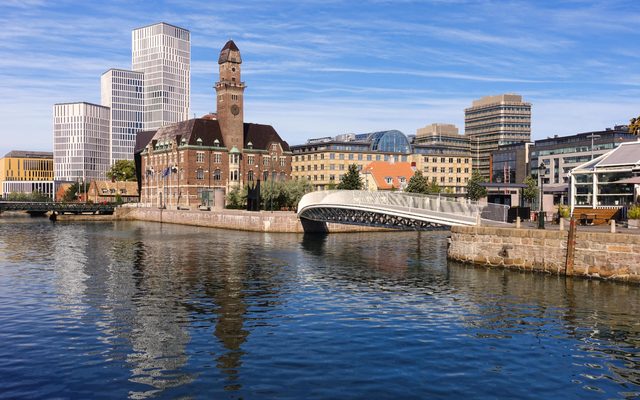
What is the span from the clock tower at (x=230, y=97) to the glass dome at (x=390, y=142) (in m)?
48.0

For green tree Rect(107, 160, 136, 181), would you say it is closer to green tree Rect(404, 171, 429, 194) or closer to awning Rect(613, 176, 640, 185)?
green tree Rect(404, 171, 429, 194)

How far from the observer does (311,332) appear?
85.0ft

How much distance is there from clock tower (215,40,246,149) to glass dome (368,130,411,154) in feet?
158

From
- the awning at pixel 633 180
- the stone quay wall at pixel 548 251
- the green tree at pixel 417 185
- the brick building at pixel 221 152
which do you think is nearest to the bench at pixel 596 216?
the awning at pixel 633 180

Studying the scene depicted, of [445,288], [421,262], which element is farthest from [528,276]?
[421,262]

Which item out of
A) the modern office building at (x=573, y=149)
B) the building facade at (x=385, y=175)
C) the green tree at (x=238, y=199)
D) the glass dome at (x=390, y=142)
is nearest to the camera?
the green tree at (x=238, y=199)

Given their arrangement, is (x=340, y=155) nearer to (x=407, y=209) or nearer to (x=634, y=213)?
(x=407, y=209)

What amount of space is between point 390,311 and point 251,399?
45.6 ft

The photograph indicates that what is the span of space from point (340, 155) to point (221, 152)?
39713 millimetres

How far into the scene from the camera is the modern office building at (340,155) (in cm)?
16050

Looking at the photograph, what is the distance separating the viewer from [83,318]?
28.4 metres

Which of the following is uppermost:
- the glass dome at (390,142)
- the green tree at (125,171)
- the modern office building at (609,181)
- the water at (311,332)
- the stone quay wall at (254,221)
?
the glass dome at (390,142)

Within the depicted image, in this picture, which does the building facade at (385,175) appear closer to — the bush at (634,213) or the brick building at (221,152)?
the brick building at (221,152)

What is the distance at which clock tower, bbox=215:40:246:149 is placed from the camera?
431 ft
